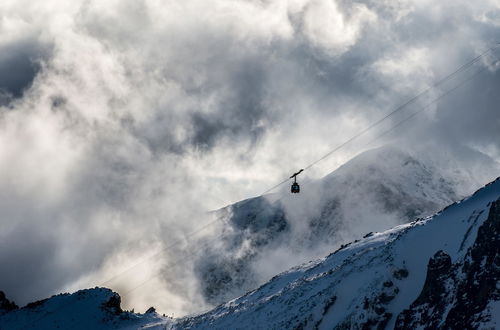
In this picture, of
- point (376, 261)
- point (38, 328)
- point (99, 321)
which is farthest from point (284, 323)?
point (38, 328)

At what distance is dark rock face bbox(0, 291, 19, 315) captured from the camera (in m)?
89.0

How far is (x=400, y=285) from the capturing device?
1929 inches

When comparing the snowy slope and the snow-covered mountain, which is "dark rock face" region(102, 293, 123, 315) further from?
the snowy slope

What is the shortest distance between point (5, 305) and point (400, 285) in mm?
70315

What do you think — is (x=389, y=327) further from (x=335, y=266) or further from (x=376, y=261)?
(x=335, y=266)

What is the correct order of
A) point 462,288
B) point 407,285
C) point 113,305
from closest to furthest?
point 462,288
point 407,285
point 113,305

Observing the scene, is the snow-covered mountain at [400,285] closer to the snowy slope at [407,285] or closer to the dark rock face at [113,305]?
the snowy slope at [407,285]

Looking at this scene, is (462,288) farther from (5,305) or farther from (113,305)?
(5,305)

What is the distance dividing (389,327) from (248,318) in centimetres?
2206

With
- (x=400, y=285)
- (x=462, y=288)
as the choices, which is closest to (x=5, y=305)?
(x=400, y=285)

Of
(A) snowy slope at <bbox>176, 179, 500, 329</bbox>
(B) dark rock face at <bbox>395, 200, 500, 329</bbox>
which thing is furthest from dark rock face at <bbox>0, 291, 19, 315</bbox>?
(B) dark rock face at <bbox>395, 200, 500, 329</bbox>

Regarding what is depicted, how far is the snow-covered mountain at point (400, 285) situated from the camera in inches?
1563

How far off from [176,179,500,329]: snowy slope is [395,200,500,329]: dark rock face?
8 centimetres

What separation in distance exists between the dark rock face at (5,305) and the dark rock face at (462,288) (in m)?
70.0
